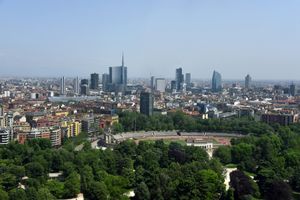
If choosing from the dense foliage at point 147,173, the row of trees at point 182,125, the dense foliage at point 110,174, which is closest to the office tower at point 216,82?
the row of trees at point 182,125

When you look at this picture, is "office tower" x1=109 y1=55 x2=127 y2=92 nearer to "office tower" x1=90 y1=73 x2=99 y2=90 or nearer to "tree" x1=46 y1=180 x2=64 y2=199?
"office tower" x1=90 y1=73 x2=99 y2=90

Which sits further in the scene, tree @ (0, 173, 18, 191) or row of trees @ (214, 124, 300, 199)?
tree @ (0, 173, 18, 191)

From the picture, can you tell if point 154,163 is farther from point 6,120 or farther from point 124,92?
point 124,92

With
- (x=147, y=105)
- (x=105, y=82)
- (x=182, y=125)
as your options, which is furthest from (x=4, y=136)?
(x=105, y=82)

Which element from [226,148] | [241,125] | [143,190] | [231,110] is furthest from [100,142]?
[231,110]

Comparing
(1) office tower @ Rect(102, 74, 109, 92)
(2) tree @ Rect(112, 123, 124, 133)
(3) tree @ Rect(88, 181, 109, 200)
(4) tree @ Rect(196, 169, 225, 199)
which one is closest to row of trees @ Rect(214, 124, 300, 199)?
(4) tree @ Rect(196, 169, 225, 199)
